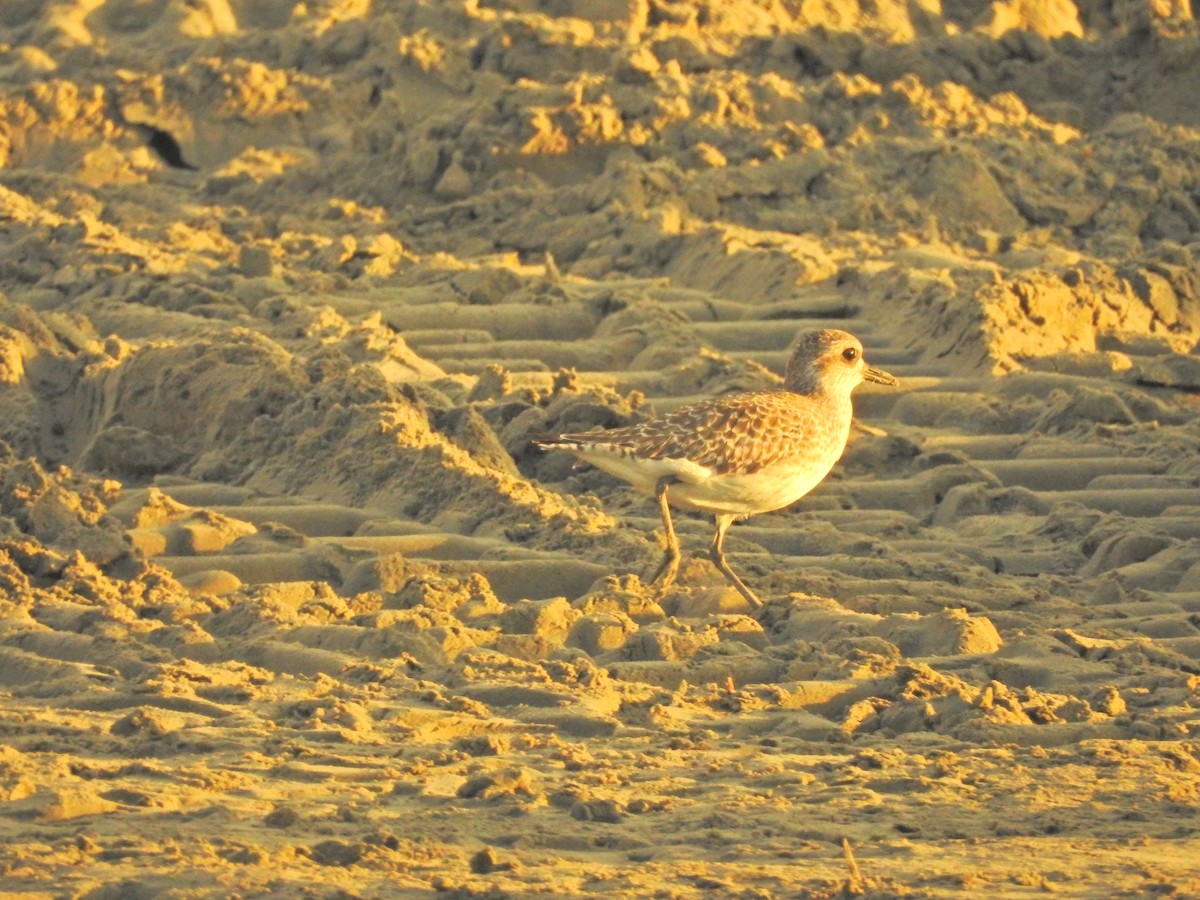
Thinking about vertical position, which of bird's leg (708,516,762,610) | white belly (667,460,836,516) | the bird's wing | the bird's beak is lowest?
bird's leg (708,516,762,610)

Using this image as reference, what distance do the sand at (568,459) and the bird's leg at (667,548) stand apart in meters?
0.13

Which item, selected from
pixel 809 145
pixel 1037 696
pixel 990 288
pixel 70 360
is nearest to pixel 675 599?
pixel 1037 696

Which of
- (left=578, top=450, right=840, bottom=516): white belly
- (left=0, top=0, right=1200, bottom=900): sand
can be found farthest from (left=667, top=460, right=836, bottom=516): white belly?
(left=0, top=0, right=1200, bottom=900): sand

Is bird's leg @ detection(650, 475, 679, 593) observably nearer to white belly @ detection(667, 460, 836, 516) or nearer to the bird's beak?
white belly @ detection(667, 460, 836, 516)

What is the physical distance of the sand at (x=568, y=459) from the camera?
18.2 ft

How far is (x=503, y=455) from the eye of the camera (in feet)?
30.9

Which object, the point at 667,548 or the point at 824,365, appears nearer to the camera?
the point at 667,548

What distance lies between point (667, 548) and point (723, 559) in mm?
218

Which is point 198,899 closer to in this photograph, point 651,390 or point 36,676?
point 36,676

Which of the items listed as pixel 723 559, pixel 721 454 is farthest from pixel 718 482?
pixel 723 559

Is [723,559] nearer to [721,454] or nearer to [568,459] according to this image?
[721,454]

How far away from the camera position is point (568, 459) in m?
9.77

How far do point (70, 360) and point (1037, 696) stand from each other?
5.36 m

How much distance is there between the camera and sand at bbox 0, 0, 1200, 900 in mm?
5562
